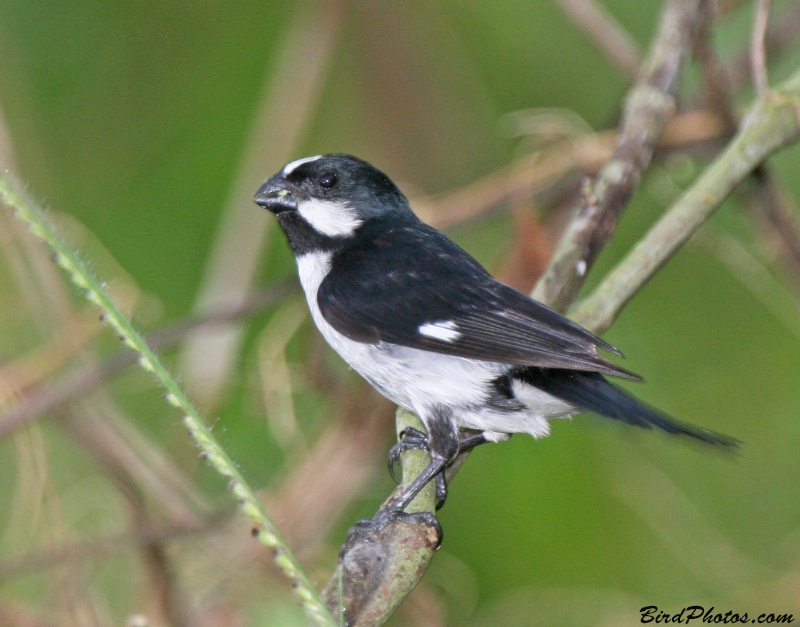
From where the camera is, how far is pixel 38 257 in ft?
8.71

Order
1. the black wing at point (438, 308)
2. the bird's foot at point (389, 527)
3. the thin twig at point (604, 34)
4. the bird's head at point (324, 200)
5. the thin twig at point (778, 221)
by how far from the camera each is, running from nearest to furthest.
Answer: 1. the bird's foot at point (389, 527)
2. the black wing at point (438, 308)
3. the bird's head at point (324, 200)
4. the thin twig at point (778, 221)
5. the thin twig at point (604, 34)

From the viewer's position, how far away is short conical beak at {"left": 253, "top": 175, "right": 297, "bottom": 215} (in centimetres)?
228

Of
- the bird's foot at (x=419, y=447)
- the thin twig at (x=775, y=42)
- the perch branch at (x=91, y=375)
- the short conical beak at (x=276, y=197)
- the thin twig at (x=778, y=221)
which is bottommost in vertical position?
the perch branch at (x=91, y=375)

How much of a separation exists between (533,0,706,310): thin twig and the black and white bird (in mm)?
158

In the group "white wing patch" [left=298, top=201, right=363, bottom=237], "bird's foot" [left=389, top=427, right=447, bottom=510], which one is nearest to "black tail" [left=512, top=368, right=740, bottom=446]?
"bird's foot" [left=389, top=427, right=447, bottom=510]

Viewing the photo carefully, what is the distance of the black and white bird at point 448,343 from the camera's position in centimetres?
178

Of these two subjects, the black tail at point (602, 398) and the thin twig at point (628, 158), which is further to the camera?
the thin twig at point (628, 158)

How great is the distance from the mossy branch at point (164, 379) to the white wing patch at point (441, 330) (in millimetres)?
1014

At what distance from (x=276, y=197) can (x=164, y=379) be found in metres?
1.45

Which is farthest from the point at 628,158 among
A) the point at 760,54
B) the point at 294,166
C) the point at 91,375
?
the point at 91,375

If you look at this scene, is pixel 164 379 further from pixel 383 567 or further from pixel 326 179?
pixel 326 179

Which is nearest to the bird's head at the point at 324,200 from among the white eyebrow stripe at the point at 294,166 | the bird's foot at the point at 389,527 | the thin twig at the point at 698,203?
the white eyebrow stripe at the point at 294,166

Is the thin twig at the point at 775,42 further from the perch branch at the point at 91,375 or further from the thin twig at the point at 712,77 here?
the perch branch at the point at 91,375

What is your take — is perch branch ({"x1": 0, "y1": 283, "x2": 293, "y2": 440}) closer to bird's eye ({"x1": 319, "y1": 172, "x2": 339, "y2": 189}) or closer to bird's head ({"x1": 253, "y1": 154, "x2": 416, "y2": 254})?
bird's head ({"x1": 253, "y1": 154, "x2": 416, "y2": 254})
